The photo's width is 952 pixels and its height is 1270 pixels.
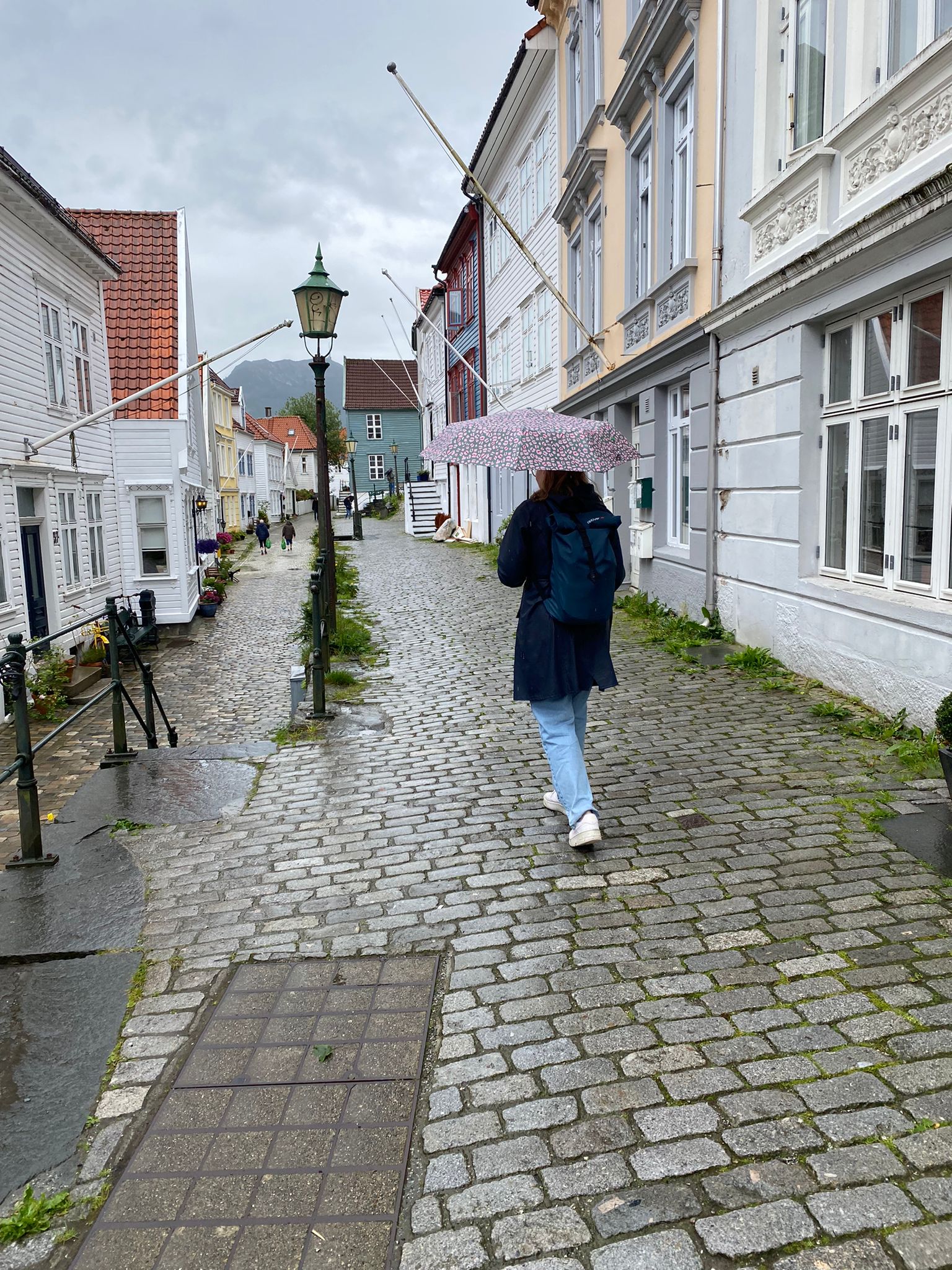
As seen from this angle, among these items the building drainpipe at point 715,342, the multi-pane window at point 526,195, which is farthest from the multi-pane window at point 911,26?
the multi-pane window at point 526,195

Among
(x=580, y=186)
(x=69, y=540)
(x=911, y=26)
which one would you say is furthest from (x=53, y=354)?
(x=911, y=26)

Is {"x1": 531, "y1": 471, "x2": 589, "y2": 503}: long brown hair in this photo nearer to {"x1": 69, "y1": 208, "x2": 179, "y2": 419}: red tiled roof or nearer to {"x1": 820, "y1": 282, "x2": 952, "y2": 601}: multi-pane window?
{"x1": 820, "y1": 282, "x2": 952, "y2": 601}: multi-pane window

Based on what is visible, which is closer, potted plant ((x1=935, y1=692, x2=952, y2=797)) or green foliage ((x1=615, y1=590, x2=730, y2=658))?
potted plant ((x1=935, y1=692, x2=952, y2=797))

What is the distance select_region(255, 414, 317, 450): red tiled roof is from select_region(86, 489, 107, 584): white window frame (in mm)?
69964

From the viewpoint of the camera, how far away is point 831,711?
6715 mm

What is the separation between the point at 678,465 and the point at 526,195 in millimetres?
12179

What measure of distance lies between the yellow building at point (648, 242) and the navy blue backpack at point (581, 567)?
5990 mm

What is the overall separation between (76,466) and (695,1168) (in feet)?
50.5

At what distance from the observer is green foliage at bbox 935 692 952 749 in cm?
440

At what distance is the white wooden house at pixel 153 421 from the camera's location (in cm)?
1869

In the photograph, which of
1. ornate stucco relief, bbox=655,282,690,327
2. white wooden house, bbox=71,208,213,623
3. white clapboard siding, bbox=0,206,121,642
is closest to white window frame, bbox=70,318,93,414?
white clapboard siding, bbox=0,206,121,642

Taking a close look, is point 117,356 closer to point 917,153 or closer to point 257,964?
point 917,153

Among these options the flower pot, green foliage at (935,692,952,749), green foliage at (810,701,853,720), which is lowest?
green foliage at (810,701,853,720)

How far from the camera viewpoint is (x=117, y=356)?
1903 cm
